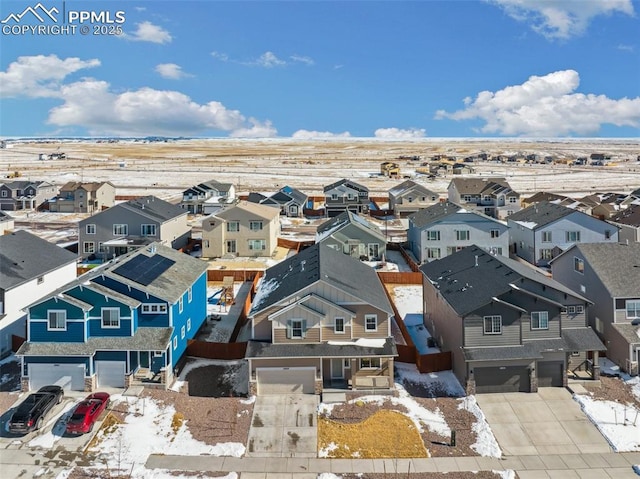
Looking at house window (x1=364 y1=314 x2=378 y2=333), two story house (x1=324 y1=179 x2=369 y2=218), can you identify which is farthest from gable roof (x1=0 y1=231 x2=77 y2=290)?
two story house (x1=324 y1=179 x2=369 y2=218)

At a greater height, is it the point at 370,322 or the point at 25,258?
the point at 25,258

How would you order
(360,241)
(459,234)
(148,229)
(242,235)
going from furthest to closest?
(242,235) → (148,229) → (360,241) → (459,234)

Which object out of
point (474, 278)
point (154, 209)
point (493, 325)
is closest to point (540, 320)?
point (493, 325)

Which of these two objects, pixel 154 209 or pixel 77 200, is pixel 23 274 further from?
pixel 77 200

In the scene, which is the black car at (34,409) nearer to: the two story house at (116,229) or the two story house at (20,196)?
the two story house at (116,229)

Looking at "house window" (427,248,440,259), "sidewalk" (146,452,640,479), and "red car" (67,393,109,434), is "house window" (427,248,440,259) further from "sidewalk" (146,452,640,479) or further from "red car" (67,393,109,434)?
"red car" (67,393,109,434)

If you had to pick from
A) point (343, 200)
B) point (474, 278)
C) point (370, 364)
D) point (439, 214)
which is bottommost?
point (370, 364)
